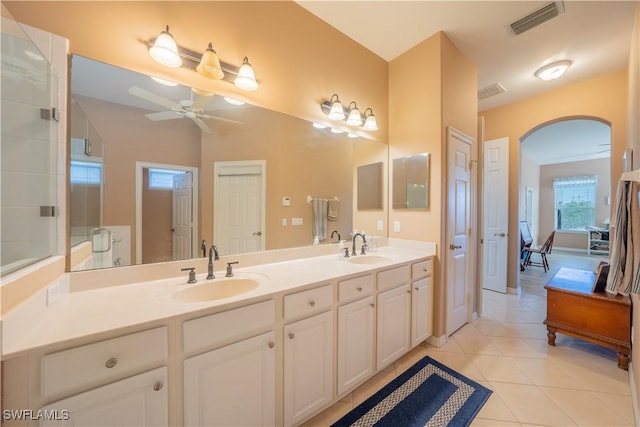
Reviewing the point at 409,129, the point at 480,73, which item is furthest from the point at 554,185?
the point at 409,129

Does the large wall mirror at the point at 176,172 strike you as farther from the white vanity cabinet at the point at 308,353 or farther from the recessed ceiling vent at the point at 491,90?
the recessed ceiling vent at the point at 491,90

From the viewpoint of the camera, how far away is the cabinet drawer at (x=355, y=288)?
60.7 inches

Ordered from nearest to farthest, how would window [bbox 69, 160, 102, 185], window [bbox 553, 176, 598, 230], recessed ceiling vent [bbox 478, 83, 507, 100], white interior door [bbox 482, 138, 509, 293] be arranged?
window [bbox 69, 160, 102, 185] → recessed ceiling vent [bbox 478, 83, 507, 100] → white interior door [bbox 482, 138, 509, 293] → window [bbox 553, 176, 598, 230]

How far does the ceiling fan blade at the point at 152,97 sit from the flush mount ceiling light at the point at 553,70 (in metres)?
3.93

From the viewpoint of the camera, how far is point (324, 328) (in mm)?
1449

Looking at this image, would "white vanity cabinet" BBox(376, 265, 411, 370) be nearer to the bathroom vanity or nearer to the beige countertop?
the bathroom vanity

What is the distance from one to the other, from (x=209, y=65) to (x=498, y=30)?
2672 mm

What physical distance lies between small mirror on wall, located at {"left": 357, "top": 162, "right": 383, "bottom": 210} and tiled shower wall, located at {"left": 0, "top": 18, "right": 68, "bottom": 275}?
2202 millimetres

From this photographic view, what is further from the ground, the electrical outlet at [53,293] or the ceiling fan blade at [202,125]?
the ceiling fan blade at [202,125]

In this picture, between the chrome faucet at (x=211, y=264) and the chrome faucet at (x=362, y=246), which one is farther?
the chrome faucet at (x=362, y=246)

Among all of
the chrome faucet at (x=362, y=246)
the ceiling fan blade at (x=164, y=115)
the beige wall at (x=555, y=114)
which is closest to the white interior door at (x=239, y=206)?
the ceiling fan blade at (x=164, y=115)

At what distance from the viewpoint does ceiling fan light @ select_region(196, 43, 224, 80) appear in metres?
1.49

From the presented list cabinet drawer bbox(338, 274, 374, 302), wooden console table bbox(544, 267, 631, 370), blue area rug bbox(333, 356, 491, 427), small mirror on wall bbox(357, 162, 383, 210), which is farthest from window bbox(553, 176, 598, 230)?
cabinet drawer bbox(338, 274, 374, 302)

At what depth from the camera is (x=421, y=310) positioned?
216 cm
